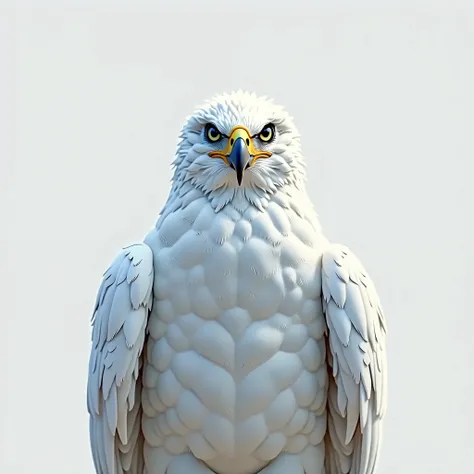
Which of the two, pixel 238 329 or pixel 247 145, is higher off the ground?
pixel 247 145

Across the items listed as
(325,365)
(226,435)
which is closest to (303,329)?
(325,365)

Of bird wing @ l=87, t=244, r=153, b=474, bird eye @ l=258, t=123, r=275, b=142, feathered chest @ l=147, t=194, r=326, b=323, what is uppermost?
bird eye @ l=258, t=123, r=275, b=142

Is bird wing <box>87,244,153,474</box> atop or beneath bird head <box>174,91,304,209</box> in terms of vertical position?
beneath

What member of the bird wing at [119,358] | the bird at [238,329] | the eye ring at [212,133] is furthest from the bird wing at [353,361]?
the bird wing at [119,358]

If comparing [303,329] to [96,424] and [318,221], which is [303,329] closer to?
[318,221]

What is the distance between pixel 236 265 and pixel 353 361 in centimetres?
64

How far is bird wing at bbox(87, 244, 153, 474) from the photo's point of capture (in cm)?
487

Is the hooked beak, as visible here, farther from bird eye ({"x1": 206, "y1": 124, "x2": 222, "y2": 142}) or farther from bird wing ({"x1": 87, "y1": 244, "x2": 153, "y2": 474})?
bird wing ({"x1": 87, "y1": 244, "x2": 153, "y2": 474})

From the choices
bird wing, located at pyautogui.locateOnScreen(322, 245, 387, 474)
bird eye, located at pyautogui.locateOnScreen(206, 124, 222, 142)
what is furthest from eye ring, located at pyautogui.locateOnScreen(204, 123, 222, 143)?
bird wing, located at pyautogui.locateOnScreen(322, 245, 387, 474)

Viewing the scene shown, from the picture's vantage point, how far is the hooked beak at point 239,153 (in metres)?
4.72

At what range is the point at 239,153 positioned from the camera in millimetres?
4715

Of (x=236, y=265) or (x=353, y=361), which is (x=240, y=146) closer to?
(x=236, y=265)

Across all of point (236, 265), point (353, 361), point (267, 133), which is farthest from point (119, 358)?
point (267, 133)

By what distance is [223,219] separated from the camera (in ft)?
16.1
